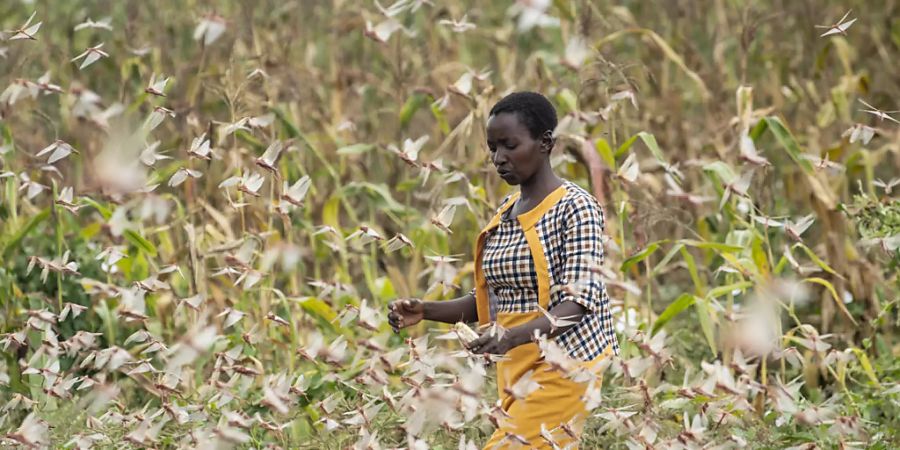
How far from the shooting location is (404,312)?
2771mm

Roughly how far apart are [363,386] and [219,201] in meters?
1.82

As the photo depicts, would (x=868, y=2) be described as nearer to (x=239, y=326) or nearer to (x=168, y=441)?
(x=239, y=326)

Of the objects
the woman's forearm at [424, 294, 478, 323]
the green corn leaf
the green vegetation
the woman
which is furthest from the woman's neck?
the green corn leaf

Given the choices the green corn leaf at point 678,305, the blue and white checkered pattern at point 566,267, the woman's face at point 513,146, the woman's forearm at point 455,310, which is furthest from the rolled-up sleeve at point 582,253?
the green corn leaf at point 678,305

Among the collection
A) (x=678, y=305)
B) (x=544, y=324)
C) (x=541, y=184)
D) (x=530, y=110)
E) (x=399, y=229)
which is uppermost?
(x=530, y=110)

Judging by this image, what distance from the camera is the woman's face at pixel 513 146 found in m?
2.58

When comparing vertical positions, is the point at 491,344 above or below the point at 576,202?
below

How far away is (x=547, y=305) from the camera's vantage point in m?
2.59

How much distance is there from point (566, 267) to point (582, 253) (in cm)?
4

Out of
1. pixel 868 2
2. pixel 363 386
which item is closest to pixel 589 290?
pixel 363 386

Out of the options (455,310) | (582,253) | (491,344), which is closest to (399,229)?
(455,310)

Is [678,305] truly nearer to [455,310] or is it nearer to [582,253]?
[455,310]

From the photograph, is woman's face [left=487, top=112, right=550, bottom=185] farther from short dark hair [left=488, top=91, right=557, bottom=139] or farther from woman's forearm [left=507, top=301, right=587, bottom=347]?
woman's forearm [left=507, top=301, right=587, bottom=347]

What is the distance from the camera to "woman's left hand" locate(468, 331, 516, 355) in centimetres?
238
